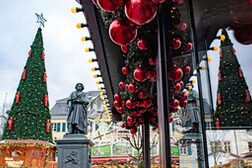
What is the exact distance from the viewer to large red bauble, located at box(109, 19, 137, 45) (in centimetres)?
147

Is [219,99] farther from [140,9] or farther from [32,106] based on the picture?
[32,106]

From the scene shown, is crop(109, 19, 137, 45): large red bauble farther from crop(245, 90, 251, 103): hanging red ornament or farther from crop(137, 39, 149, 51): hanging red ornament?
crop(245, 90, 251, 103): hanging red ornament

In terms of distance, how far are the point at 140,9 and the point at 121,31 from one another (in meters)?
0.22

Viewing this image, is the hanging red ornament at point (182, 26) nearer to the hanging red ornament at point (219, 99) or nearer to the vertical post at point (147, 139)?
the hanging red ornament at point (219, 99)

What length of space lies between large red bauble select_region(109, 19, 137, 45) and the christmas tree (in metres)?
0.57

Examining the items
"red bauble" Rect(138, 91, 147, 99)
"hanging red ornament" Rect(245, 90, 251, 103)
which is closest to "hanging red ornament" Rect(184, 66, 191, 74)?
"hanging red ornament" Rect(245, 90, 251, 103)

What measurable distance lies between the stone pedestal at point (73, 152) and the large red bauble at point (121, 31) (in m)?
3.53

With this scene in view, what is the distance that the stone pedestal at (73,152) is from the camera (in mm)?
4637

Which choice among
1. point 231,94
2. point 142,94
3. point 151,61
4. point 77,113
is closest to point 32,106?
point 77,113

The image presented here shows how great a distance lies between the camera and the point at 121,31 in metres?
1.47

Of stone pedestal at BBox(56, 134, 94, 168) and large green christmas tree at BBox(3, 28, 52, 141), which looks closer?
stone pedestal at BBox(56, 134, 94, 168)

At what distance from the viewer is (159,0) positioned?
1.31 m

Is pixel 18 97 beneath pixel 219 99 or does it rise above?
above

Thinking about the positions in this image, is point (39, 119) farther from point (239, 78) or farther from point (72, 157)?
point (239, 78)
